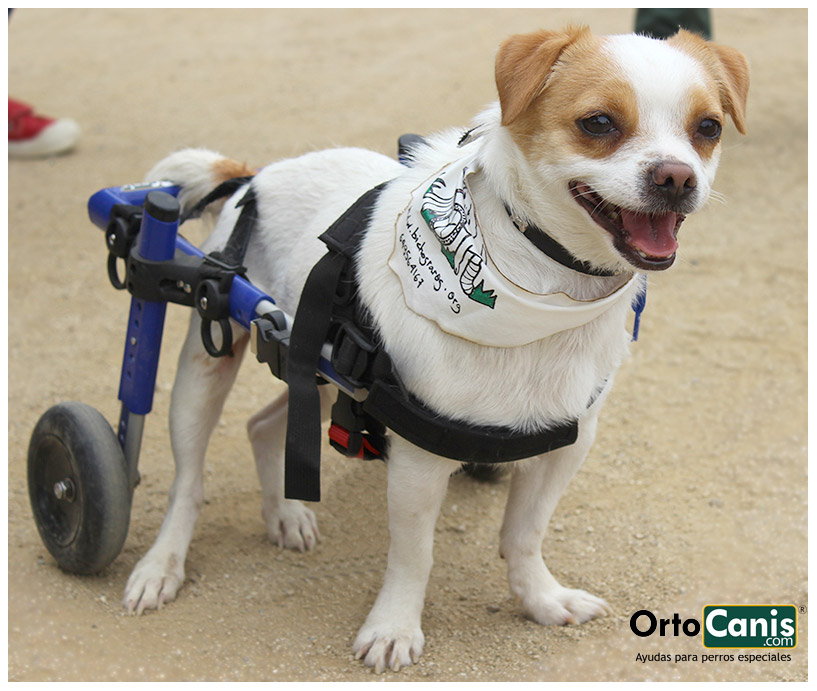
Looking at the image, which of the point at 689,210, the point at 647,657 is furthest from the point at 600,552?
the point at 689,210

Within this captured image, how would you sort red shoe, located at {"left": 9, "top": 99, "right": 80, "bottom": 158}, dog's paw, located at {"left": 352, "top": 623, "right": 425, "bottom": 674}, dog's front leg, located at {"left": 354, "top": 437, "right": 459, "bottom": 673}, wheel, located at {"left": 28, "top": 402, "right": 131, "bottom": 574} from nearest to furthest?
dog's front leg, located at {"left": 354, "top": 437, "right": 459, "bottom": 673} < dog's paw, located at {"left": 352, "top": 623, "right": 425, "bottom": 674} < wheel, located at {"left": 28, "top": 402, "right": 131, "bottom": 574} < red shoe, located at {"left": 9, "top": 99, "right": 80, "bottom": 158}

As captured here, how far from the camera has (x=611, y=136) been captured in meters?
2.11

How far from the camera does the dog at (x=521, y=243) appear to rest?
2113 mm

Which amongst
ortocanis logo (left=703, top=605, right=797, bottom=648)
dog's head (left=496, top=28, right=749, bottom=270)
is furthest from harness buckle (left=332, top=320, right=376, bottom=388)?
ortocanis logo (left=703, top=605, right=797, bottom=648)

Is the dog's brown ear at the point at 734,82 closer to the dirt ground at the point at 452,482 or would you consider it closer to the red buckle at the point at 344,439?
the red buckle at the point at 344,439

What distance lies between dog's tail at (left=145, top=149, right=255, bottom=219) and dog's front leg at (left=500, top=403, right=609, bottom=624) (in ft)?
4.34

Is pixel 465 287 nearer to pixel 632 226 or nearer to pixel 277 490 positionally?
pixel 632 226

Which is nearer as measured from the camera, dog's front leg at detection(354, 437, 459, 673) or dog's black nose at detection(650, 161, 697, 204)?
dog's black nose at detection(650, 161, 697, 204)

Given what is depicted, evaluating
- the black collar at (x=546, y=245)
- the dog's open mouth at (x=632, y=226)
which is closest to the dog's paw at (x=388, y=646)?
the black collar at (x=546, y=245)

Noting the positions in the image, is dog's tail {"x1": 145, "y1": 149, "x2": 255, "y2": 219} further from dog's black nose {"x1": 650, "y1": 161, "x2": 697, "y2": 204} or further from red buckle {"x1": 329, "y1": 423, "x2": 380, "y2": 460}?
dog's black nose {"x1": 650, "y1": 161, "x2": 697, "y2": 204}

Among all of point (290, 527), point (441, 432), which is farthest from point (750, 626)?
point (290, 527)

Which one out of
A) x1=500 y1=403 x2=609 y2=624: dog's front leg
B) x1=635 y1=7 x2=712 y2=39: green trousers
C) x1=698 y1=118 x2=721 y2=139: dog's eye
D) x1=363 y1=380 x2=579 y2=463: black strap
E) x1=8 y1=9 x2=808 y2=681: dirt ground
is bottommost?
x1=8 y1=9 x2=808 y2=681: dirt ground

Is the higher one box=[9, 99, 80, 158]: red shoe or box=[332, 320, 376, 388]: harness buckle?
box=[332, 320, 376, 388]: harness buckle

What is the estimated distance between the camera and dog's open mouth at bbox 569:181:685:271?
2.12 meters
